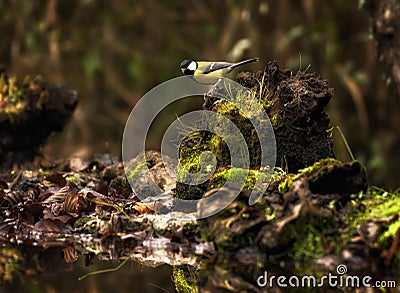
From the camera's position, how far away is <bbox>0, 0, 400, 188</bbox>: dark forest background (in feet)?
29.1

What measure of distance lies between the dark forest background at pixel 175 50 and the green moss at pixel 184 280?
594 cm

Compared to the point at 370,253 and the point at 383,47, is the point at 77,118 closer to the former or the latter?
the point at 383,47

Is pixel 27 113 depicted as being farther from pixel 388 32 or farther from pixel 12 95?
pixel 388 32

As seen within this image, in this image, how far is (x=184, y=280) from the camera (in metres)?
2.79

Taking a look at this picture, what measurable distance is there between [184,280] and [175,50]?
7.72m

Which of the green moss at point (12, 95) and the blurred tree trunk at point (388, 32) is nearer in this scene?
the blurred tree trunk at point (388, 32)

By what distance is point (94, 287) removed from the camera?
8.89ft

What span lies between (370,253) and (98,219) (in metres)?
1.45

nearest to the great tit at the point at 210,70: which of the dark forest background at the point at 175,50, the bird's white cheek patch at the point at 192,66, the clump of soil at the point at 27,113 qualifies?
A: the bird's white cheek patch at the point at 192,66

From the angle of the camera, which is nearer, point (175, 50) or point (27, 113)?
point (27, 113)

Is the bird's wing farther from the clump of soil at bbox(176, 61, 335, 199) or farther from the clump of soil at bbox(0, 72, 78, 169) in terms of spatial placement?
the clump of soil at bbox(0, 72, 78, 169)

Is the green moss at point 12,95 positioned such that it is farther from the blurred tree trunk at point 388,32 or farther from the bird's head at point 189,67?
the blurred tree trunk at point 388,32

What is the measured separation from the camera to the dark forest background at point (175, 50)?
8883 millimetres

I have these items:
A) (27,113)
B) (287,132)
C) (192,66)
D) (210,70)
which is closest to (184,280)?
→ (287,132)
